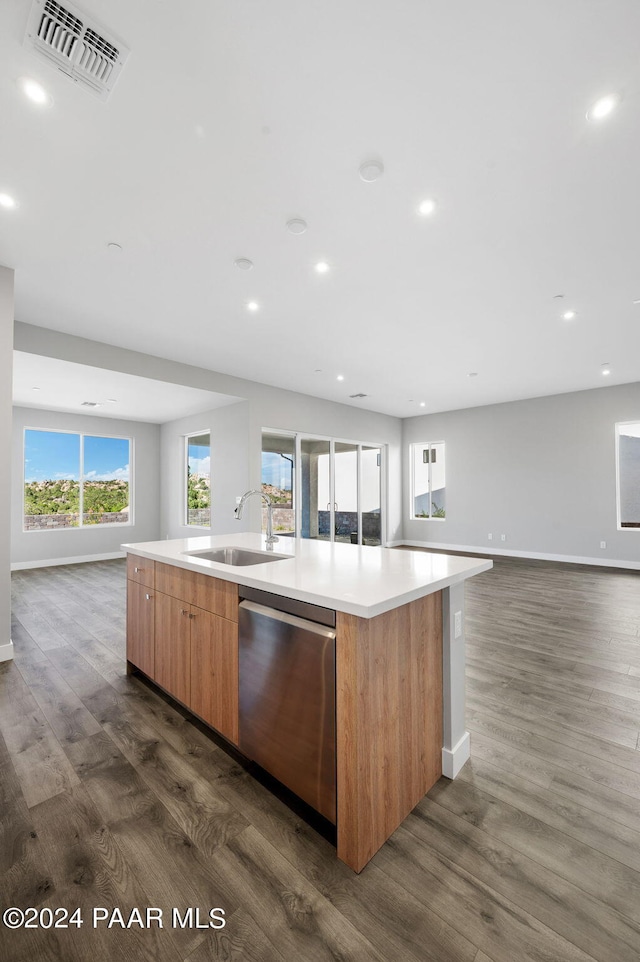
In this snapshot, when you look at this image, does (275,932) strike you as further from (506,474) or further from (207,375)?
(506,474)

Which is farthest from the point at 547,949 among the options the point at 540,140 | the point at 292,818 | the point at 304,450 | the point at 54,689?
the point at 304,450

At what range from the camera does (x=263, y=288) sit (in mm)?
3398

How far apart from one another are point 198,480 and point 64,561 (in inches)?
106

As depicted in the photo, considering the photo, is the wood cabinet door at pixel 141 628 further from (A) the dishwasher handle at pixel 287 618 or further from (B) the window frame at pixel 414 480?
(B) the window frame at pixel 414 480

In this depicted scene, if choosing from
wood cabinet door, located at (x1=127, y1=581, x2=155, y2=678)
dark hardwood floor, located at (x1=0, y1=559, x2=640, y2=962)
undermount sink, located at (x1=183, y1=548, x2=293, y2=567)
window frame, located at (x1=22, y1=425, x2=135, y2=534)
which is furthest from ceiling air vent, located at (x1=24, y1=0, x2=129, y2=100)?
window frame, located at (x1=22, y1=425, x2=135, y2=534)

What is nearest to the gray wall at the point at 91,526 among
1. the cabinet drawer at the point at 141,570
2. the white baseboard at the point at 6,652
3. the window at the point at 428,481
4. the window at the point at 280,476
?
the window at the point at 280,476

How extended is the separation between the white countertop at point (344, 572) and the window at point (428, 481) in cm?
670

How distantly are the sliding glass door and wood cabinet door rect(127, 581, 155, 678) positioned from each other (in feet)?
12.4

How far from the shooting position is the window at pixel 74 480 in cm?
677

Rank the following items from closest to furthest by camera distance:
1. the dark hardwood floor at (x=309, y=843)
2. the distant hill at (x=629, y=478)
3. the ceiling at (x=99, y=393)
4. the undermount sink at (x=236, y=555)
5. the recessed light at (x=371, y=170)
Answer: the dark hardwood floor at (x=309, y=843)
the recessed light at (x=371, y=170)
the undermount sink at (x=236, y=555)
the ceiling at (x=99, y=393)
the distant hill at (x=629, y=478)

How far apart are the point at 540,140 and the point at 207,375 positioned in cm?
459

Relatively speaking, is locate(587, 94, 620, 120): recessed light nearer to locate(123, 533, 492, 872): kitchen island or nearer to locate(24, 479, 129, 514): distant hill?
locate(123, 533, 492, 872): kitchen island

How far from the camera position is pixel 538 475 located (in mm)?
7402

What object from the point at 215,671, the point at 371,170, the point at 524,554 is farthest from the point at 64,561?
the point at 524,554
